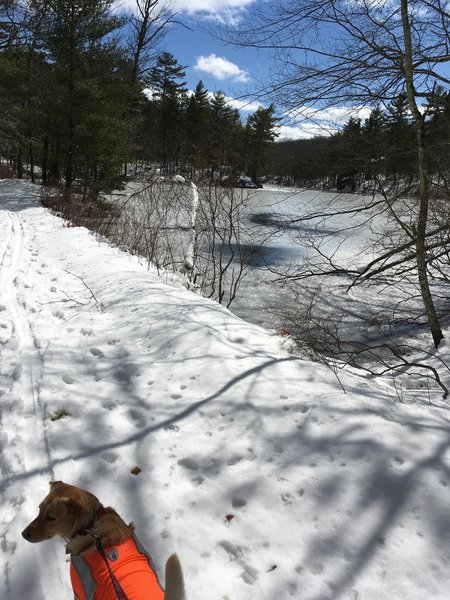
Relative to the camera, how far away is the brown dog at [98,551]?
1609 mm

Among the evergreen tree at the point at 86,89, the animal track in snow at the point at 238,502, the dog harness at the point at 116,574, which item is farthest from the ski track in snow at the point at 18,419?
the evergreen tree at the point at 86,89

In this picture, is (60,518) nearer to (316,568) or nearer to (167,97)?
(316,568)

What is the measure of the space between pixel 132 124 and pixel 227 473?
19.5m

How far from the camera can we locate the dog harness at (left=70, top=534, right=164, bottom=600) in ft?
5.31

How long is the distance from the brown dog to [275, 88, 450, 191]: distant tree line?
5906 mm

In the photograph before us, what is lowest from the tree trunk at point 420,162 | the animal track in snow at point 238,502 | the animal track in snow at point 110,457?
the animal track in snow at point 110,457

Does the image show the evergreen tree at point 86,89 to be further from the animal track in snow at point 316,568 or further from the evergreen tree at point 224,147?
the animal track in snow at point 316,568

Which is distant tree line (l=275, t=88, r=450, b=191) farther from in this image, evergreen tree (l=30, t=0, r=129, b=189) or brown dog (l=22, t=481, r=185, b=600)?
evergreen tree (l=30, t=0, r=129, b=189)

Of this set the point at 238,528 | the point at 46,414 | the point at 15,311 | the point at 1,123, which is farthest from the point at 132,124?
the point at 238,528

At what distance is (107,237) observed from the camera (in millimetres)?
11891

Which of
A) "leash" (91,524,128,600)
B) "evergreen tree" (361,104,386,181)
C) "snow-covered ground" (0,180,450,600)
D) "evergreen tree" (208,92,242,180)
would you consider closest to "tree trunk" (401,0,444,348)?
"evergreen tree" (361,104,386,181)

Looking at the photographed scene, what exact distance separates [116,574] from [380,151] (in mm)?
6681

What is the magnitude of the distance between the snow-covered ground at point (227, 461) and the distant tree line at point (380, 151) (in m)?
3.60

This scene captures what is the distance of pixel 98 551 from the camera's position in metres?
1.79
